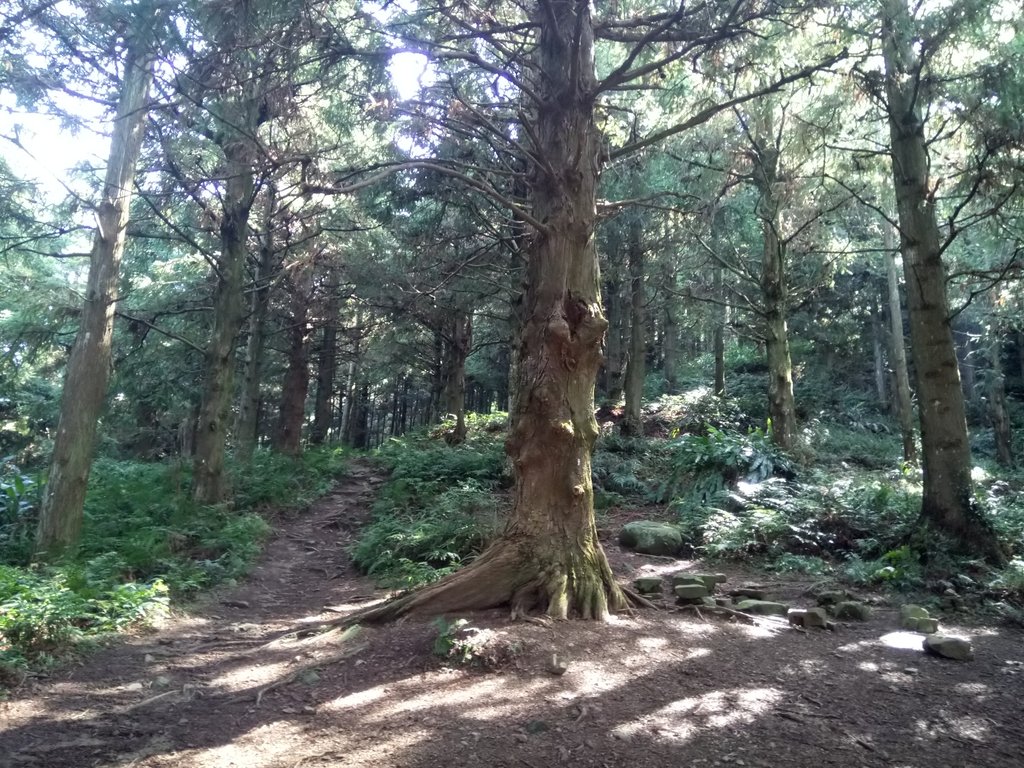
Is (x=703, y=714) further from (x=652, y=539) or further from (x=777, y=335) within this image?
(x=777, y=335)

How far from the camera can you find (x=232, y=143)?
9.36 m

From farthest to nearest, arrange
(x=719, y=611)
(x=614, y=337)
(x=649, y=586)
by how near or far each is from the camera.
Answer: (x=614, y=337), (x=649, y=586), (x=719, y=611)

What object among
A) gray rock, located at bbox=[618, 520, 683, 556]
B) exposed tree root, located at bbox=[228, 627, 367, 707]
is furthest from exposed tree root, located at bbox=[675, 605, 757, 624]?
gray rock, located at bbox=[618, 520, 683, 556]

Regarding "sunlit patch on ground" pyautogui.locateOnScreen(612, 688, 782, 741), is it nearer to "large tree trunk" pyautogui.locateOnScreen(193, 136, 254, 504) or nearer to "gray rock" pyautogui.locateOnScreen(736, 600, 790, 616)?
"gray rock" pyautogui.locateOnScreen(736, 600, 790, 616)

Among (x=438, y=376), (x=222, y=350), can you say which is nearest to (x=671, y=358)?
(x=438, y=376)

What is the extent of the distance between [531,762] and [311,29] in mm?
6439

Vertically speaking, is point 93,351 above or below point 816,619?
above

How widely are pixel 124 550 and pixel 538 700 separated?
246 inches

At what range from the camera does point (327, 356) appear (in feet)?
69.5

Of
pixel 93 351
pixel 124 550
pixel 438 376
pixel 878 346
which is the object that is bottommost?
pixel 124 550

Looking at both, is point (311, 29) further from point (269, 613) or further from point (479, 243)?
point (479, 243)

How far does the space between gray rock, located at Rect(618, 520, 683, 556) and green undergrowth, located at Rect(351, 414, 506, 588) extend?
1.88 m

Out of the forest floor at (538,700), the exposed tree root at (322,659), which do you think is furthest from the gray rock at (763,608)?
the exposed tree root at (322,659)

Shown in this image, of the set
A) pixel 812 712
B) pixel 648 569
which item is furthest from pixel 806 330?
pixel 812 712
